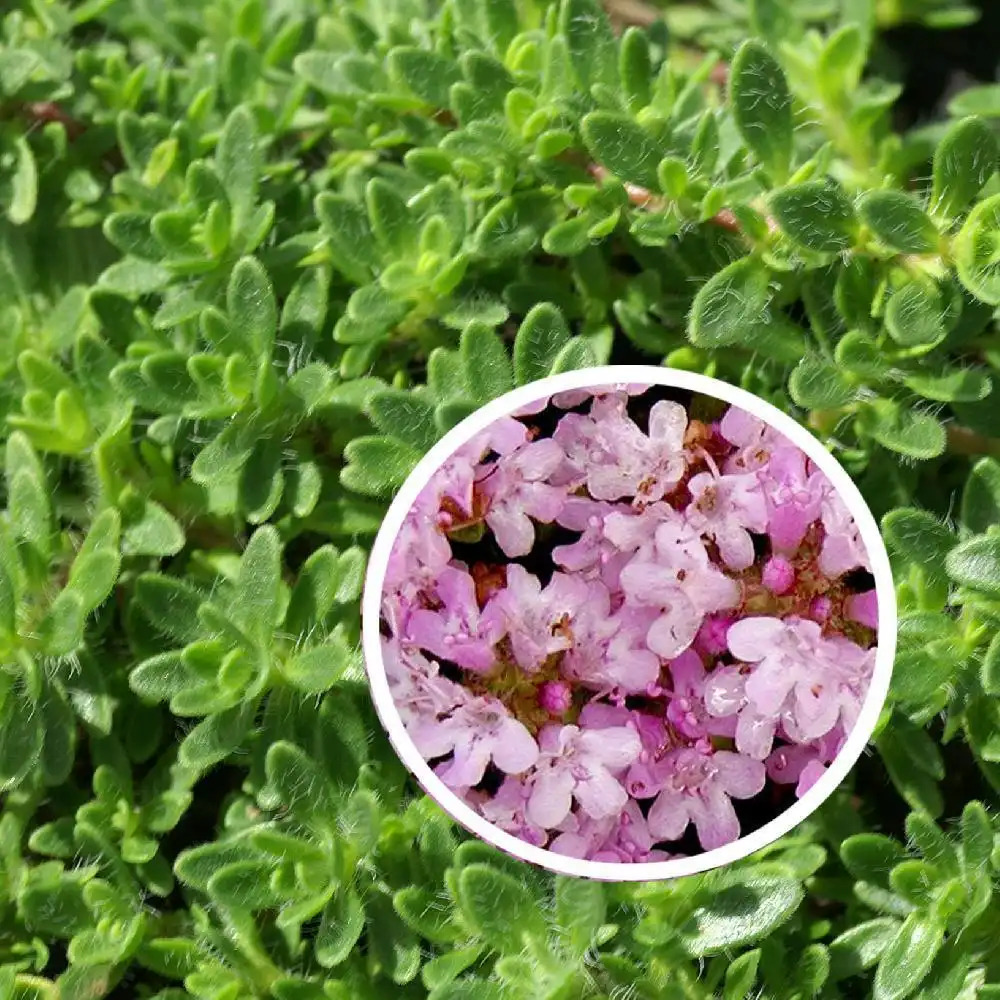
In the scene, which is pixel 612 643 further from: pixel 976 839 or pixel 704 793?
pixel 976 839

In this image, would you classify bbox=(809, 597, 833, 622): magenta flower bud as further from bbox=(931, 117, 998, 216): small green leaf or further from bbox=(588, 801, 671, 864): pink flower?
bbox=(931, 117, 998, 216): small green leaf

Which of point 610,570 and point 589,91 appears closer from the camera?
point 610,570

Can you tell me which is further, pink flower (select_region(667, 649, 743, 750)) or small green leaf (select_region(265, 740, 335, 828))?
small green leaf (select_region(265, 740, 335, 828))

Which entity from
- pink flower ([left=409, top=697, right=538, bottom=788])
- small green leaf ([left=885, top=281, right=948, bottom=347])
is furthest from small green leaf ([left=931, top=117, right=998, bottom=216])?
pink flower ([left=409, top=697, right=538, bottom=788])

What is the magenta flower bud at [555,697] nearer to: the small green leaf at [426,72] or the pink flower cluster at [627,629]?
the pink flower cluster at [627,629]

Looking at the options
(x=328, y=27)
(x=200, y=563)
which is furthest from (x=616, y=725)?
(x=328, y=27)

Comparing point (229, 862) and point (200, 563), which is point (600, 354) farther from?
point (229, 862)
